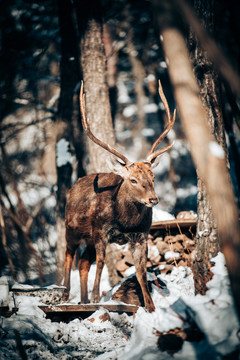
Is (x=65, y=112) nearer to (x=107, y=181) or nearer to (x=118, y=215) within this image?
(x=107, y=181)

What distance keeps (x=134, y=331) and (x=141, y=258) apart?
1721 mm

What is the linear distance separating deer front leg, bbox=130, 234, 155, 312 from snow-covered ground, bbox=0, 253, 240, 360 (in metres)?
0.30

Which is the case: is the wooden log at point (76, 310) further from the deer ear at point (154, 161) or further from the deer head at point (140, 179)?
the deer ear at point (154, 161)

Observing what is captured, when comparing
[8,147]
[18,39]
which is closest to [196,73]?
[18,39]

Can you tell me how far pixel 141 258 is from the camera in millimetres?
4539

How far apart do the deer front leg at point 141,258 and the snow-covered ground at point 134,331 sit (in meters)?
0.30

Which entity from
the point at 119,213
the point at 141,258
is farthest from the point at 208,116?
the point at 141,258

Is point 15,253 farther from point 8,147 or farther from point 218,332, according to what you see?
point 218,332

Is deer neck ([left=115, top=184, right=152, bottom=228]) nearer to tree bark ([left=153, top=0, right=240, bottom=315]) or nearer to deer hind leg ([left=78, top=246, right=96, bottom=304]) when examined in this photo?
deer hind leg ([left=78, top=246, right=96, bottom=304])

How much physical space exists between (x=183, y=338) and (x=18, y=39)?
10.8 meters

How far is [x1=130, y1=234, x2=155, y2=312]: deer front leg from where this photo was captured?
4.32m

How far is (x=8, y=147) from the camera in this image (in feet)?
39.3

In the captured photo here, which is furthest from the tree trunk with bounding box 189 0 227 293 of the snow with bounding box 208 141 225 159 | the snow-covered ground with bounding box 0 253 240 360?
the snow with bounding box 208 141 225 159

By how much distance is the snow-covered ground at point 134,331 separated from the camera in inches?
91.4
